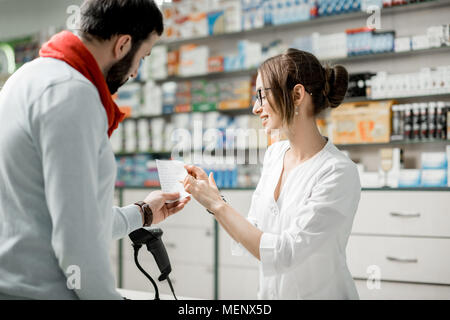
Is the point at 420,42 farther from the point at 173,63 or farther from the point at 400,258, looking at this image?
the point at 173,63

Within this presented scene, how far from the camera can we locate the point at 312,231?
4.70 ft

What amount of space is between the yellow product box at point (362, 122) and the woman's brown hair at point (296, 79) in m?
2.17

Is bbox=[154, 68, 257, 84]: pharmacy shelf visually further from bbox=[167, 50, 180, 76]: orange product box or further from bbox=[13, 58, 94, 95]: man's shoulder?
bbox=[13, 58, 94, 95]: man's shoulder

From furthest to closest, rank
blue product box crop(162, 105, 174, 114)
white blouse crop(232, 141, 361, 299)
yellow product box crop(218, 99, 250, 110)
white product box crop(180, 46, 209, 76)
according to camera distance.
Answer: blue product box crop(162, 105, 174, 114), white product box crop(180, 46, 209, 76), yellow product box crop(218, 99, 250, 110), white blouse crop(232, 141, 361, 299)

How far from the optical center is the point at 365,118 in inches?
146

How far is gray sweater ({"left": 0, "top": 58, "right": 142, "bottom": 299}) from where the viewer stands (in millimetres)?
876

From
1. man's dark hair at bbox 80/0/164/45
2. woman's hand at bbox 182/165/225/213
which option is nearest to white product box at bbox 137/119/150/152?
woman's hand at bbox 182/165/225/213

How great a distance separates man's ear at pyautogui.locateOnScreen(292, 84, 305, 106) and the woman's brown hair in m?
0.01

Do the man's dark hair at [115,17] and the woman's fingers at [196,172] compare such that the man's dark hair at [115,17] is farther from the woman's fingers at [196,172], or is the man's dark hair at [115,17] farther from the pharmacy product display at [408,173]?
the pharmacy product display at [408,173]

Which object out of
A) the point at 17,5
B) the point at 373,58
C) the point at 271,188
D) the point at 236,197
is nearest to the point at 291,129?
the point at 271,188

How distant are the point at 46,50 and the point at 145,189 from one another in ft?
10.8

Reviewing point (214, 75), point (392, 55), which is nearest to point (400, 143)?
point (392, 55)

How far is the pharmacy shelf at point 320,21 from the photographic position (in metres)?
3.74

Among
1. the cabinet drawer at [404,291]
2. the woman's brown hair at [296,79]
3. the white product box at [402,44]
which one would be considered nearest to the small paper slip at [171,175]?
the woman's brown hair at [296,79]
